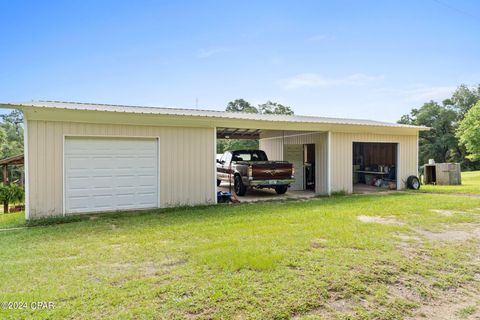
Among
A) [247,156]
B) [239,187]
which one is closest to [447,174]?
[247,156]

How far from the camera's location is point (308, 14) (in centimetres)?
1150

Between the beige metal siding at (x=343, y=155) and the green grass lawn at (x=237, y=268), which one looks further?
the beige metal siding at (x=343, y=155)

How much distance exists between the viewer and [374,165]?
52.0 feet

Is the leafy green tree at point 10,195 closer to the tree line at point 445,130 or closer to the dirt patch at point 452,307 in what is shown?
the dirt patch at point 452,307

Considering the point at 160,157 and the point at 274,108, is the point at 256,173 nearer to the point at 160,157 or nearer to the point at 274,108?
the point at 160,157

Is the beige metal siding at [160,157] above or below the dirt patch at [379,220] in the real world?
above

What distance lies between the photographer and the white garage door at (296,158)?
13.7m

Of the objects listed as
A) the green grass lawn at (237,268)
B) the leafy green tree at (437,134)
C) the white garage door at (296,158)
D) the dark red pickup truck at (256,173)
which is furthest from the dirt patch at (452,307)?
the leafy green tree at (437,134)

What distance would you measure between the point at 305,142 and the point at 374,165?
5.22 m

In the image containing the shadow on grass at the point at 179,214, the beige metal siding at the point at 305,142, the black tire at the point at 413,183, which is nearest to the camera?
the shadow on grass at the point at 179,214

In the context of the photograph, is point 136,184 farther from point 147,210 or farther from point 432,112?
point 432,112

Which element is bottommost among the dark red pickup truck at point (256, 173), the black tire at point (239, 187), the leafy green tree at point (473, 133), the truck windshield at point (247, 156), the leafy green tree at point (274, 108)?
the black tire at point (239, 187)

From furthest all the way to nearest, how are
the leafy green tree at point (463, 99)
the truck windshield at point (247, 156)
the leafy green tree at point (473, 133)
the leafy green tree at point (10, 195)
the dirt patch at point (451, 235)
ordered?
the leafy green tree at point (463, 99)
the leafy green tree at point (473, 133)
the truck windshield at point (247, 156)
the leafy green tree at point (10, 195)
the dirt patch at point (451, 235)

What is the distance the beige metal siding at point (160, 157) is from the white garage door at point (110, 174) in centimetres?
22
